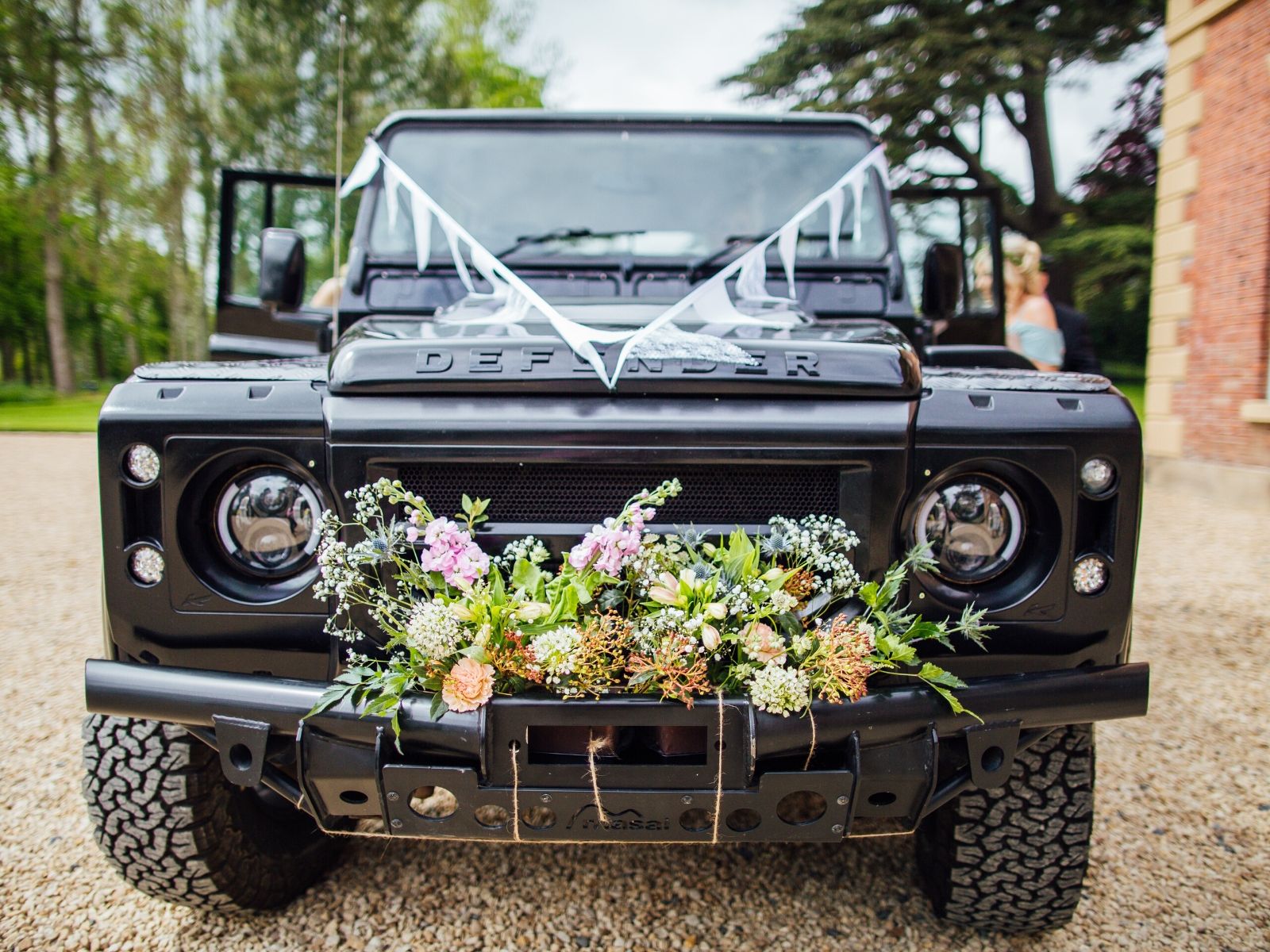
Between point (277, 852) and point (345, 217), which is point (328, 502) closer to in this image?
point (277, 852)

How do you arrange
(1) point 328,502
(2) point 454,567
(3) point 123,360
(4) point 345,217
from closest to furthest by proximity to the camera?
(2) point 454,567 → (1) point 328,502 → (4) point 345,217 → (3) point 123,360

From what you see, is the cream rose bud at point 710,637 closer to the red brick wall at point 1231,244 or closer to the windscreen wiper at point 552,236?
the windscreen wiper at point 552,236

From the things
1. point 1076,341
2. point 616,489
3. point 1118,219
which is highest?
point 1118,219

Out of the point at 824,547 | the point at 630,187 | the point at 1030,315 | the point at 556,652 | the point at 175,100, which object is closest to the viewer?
the point at 556,652

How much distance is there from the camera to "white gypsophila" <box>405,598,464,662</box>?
149cm

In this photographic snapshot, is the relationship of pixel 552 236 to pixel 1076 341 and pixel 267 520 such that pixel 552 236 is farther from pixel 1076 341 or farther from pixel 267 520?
pixel 1076 341

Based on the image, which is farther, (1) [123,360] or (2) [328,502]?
(1) [123,360]

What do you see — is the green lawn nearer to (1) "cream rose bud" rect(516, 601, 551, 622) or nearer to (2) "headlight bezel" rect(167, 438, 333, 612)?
(2) "headlight bezel" rect(167, 438, 333, 612)

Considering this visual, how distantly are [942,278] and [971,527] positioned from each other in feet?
4.47

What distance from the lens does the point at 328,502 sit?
1711 mm

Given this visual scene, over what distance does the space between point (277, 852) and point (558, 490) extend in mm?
1234

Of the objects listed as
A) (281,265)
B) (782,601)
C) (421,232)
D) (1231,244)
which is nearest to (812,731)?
(782,601)

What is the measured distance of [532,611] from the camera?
1.50 meters

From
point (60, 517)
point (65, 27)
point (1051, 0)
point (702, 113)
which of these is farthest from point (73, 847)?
point (65, 27)
